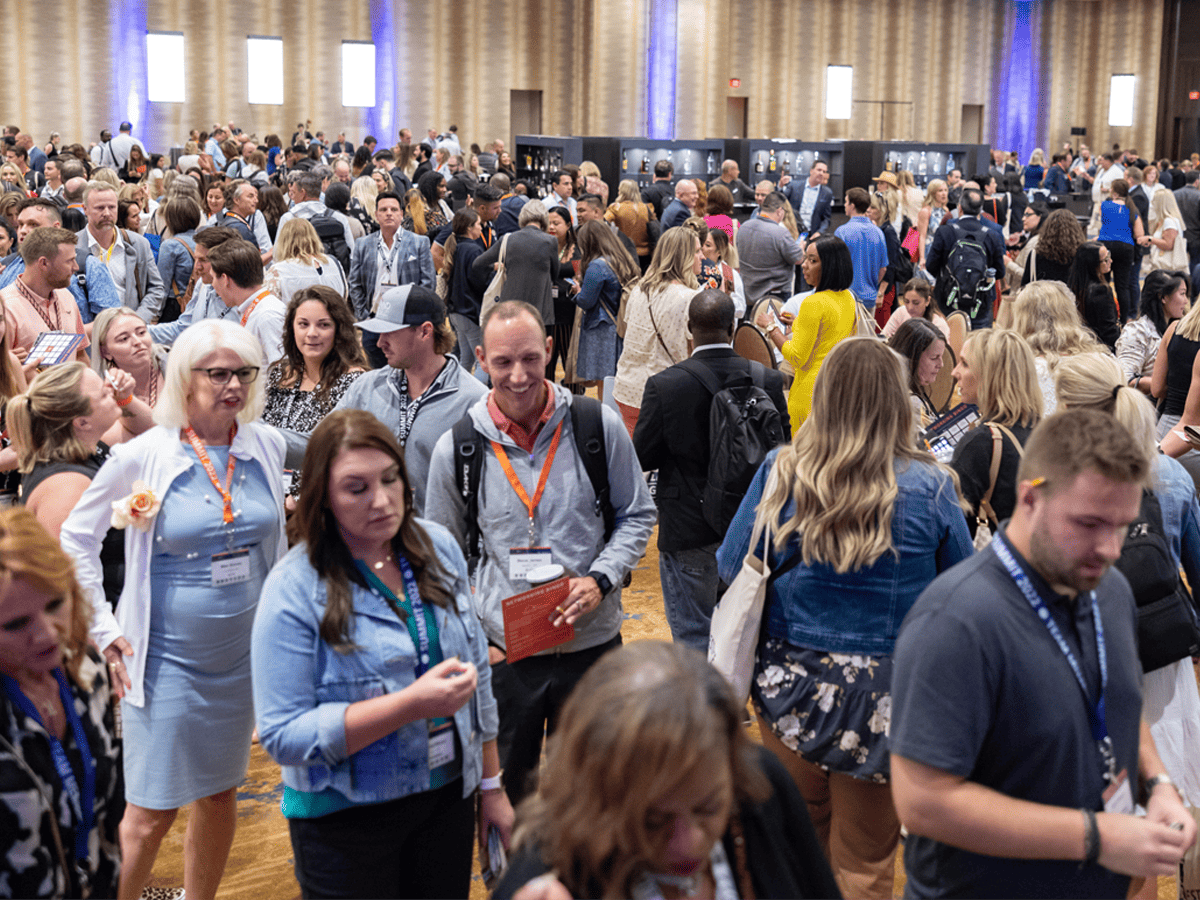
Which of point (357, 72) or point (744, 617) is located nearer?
point (744, 617)

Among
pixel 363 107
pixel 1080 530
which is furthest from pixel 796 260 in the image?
pixel 363 107

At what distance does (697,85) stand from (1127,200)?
13607 millimetres

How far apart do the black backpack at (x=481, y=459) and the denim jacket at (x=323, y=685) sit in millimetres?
703

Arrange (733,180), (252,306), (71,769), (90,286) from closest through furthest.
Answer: (71,769), (252,306), (90,286), (733,180)

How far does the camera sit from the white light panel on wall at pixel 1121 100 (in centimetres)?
2969

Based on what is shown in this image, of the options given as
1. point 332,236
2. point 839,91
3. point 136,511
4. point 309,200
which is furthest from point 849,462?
point 839,91

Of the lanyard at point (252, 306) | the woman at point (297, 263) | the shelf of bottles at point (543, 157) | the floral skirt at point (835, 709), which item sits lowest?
the floral skirt at point (835, 709)

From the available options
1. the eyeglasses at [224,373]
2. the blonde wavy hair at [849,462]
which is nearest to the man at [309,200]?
the eyeglasses at [224,373]

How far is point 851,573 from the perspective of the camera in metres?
2.69

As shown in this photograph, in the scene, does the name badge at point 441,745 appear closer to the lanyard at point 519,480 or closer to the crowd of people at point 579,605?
the crowd of people at point 579,605

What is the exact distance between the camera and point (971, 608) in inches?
72.8

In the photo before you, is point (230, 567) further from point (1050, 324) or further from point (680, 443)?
point (1050, 324)

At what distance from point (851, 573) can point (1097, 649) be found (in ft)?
2.65

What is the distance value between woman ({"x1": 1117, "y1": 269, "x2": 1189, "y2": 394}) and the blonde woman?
Result: 182 centimetres
